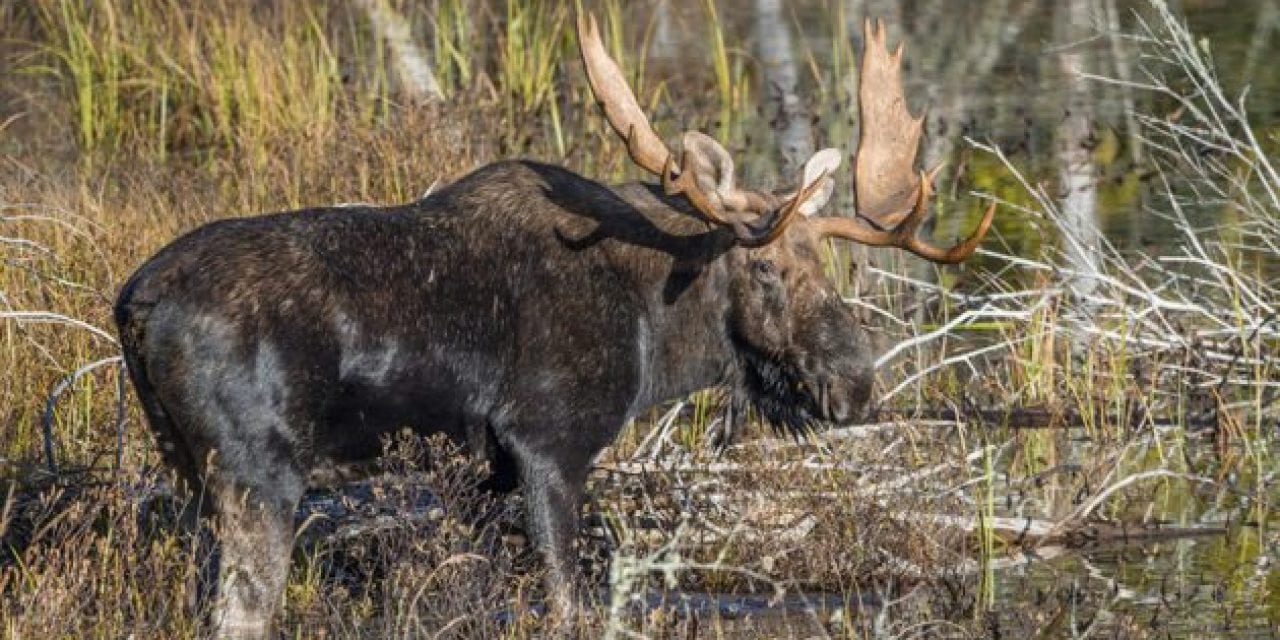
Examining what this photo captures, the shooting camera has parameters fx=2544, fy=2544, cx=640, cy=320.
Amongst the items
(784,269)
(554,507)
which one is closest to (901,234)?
(784,269)

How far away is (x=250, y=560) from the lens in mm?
6953

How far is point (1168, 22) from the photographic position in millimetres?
9180

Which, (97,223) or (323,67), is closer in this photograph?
(97,223)

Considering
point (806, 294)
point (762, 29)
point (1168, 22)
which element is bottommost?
point (762, 29)

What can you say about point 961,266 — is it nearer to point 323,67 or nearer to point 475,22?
point 323,67

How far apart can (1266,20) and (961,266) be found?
22.0 feet

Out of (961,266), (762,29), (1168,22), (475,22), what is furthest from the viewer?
(762,29)

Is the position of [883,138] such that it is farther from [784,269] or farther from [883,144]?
[784,269]

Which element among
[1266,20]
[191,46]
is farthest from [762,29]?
[191,46]

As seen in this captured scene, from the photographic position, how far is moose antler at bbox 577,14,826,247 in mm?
7531

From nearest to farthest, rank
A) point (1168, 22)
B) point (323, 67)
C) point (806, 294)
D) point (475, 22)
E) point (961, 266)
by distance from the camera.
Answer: point (806, 294) → point (1168, 22) → point (961, 266) → point (323, 67) → point (475, 22)

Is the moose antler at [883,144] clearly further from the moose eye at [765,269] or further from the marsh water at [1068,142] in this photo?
the marsh water at [1068,142]

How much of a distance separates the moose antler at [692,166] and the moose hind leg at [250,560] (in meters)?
1.53

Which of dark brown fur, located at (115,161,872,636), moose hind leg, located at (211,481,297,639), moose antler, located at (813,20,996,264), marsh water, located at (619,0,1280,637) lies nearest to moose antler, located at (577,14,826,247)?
dark brown fur, located at (115,161,872,636)
